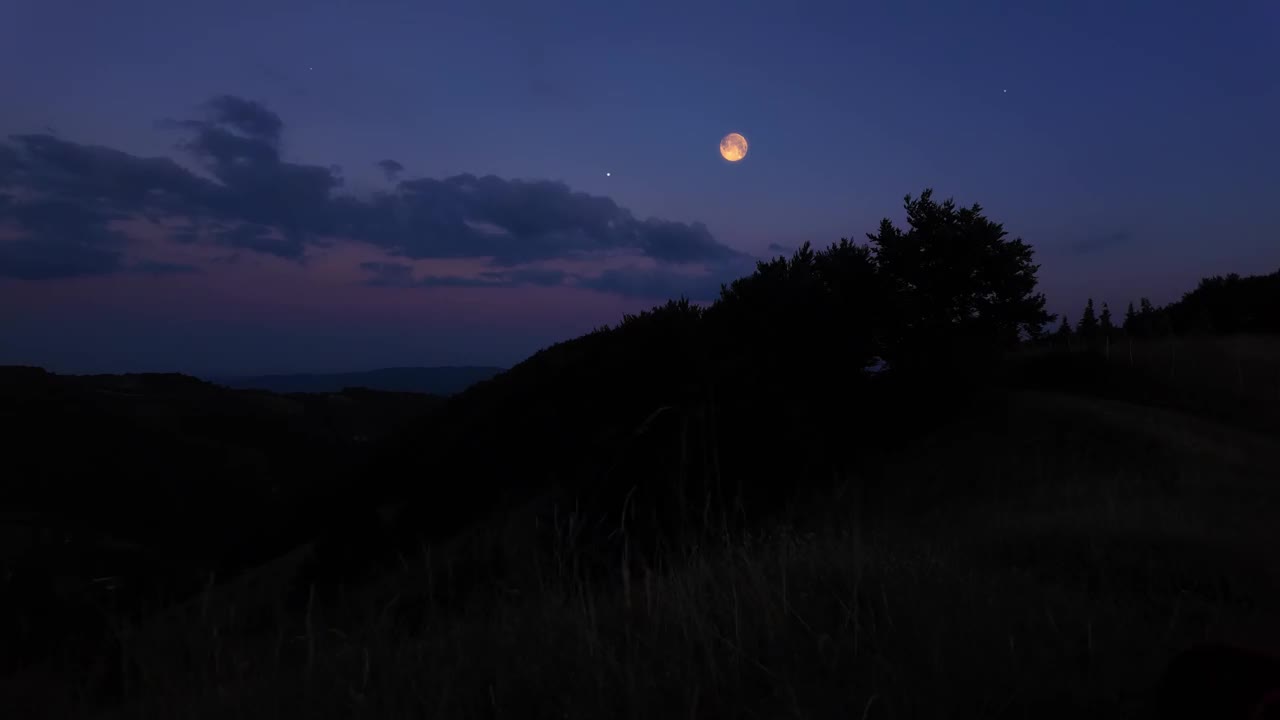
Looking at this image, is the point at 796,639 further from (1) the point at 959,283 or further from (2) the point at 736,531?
(1) the point at 959,283

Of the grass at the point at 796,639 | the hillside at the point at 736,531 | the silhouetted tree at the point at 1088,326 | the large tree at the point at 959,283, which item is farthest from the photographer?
the silhouetted tree at the point at 1088,326

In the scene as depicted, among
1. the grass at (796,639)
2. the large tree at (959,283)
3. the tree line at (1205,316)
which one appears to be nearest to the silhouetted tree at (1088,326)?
the tree line at (1205,316)

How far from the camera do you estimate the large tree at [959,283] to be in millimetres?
15492

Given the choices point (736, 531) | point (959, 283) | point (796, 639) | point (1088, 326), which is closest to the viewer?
point (796, 639)

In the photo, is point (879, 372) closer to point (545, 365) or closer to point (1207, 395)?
point (1207, 395)

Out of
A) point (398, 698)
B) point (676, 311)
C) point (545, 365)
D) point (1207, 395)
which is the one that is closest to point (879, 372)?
point (676, 311)

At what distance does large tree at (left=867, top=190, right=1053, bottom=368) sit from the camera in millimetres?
15492

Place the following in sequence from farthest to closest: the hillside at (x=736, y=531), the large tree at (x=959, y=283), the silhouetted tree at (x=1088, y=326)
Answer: the silhouetted tree at (x=1088, y=326)
the large tree at (x=959, y=283)
the hillside at (x=736, y=531)

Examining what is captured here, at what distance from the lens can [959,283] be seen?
16000 millimetres

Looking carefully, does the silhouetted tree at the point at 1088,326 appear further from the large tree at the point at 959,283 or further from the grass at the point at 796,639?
the grass at the point at 796,639

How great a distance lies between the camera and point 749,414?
12430 millimetres

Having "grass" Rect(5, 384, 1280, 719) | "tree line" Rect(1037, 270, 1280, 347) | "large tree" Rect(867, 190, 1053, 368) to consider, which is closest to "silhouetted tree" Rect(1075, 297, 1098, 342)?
"tree line" Rect(1037, 270, 1280, 347)

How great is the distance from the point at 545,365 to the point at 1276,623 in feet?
60.8

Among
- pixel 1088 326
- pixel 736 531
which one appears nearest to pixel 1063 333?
pixel 1088 326
